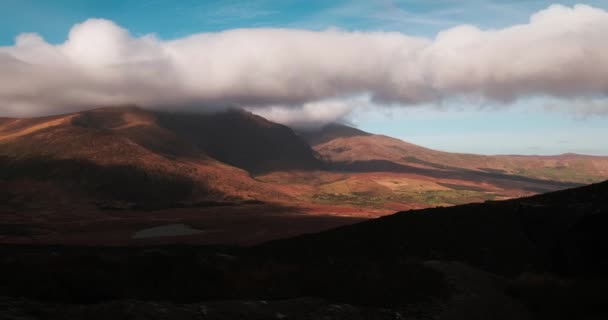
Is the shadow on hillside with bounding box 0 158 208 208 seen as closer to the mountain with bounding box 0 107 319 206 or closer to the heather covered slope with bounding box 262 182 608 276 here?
the mountain with bounding box 0 107 319 206

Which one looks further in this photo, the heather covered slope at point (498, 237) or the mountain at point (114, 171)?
the mountain at point (114, 171)

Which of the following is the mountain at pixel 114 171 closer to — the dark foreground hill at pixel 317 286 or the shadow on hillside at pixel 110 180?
the shadow on hillside at pixel 110 180

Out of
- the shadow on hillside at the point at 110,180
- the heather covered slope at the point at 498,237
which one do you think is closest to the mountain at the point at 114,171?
the shadow on hillside at the point at 110,180

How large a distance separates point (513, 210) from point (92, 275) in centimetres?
3860

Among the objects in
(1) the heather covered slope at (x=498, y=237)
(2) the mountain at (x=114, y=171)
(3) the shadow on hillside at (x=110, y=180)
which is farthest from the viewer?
(2) the mountain at (x=114, y=171)

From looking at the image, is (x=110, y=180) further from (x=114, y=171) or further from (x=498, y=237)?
(x=498, y=237)

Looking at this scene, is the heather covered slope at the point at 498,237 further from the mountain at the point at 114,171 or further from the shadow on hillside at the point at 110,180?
the mountain at the point at 114,171

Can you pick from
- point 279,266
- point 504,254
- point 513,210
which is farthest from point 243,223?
point 279,266

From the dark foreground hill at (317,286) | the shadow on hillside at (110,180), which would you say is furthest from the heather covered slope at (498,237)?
the shadow on hillside at (110,180)

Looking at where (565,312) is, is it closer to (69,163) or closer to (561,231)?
(561,231)

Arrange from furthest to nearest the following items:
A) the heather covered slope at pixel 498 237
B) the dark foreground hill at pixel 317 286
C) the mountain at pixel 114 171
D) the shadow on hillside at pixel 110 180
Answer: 1. the mountain at pixel 114 171
2. the shadow on hillside at pixel 110 180
3. the heather covered slope at pixel 498 237
4. the dark foreground hill at pixel 317 286

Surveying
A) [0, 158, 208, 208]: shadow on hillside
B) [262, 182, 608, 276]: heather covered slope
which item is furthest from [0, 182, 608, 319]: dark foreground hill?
[0, 158, 208, 208]: shadow on hillside

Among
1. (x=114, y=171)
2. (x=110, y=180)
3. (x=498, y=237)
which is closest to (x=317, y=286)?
(x=498, y=237)

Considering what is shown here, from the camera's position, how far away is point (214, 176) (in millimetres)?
180625
